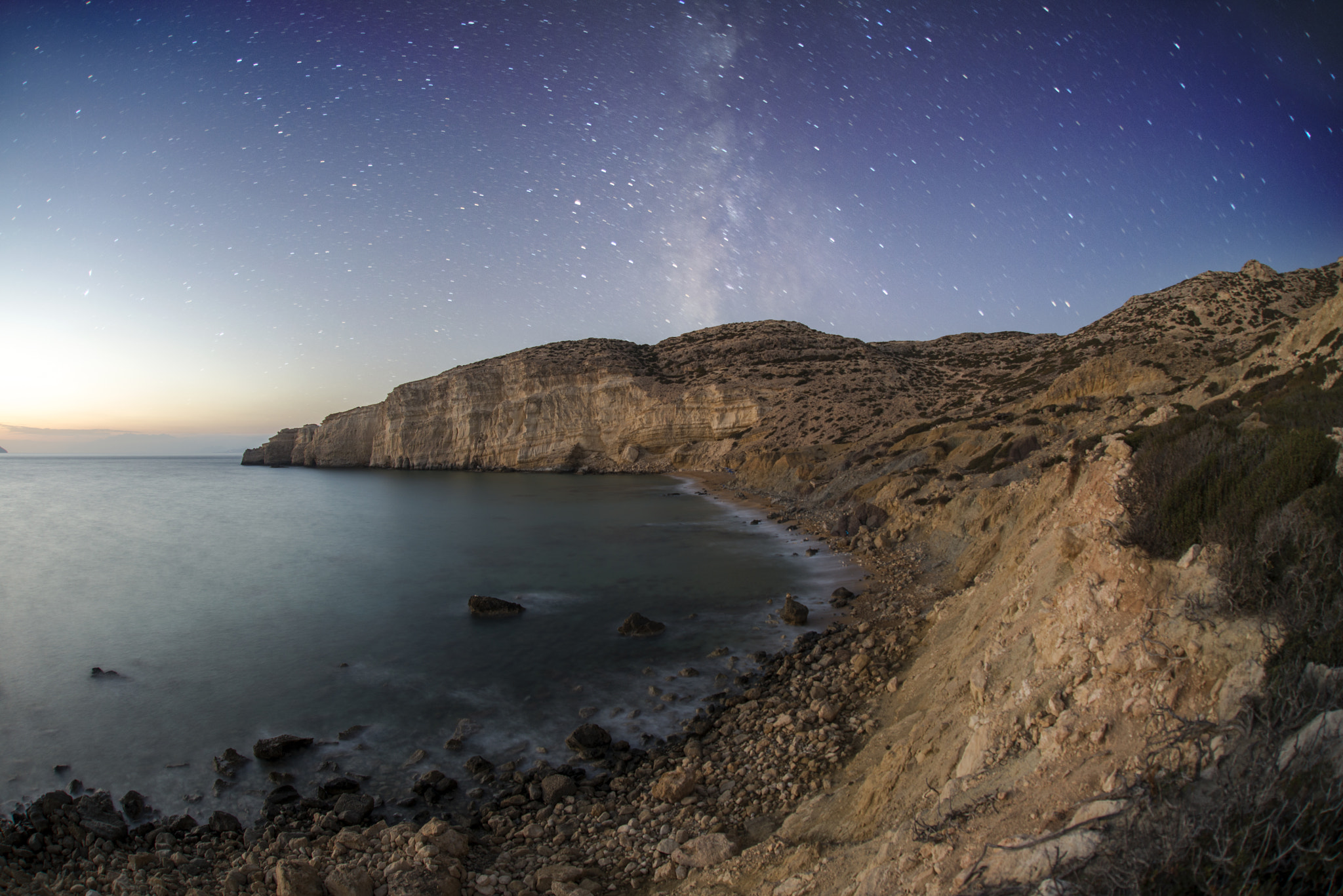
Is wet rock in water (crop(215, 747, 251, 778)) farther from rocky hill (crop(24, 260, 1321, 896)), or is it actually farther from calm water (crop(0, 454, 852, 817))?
rocky hill (crop(24, 260, 1321, 896))

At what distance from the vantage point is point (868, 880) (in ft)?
12.4

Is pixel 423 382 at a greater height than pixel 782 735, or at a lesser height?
greater

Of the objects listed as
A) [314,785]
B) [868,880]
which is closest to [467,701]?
[314,785]

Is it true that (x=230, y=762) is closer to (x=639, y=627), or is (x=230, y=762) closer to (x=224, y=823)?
(x=224, y=823)

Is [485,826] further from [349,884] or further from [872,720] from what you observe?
[872,720]

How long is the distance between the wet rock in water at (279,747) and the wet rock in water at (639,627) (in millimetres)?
6368

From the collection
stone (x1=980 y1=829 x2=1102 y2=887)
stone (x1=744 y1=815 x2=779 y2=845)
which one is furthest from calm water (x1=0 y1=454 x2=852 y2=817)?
stone (x1=980 y1=829 x2=1102 y2=887)

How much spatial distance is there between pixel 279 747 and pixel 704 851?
7042 mm

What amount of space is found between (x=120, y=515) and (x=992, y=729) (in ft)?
183

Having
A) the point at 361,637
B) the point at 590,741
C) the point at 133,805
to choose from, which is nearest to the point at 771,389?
the point at 361,637

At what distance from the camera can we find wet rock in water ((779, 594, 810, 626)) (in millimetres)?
13570

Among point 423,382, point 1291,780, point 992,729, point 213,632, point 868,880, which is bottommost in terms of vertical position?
point 213,632

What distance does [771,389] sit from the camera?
60.1 metres

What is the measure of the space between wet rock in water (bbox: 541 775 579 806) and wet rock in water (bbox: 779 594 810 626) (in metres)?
A: 7.18
